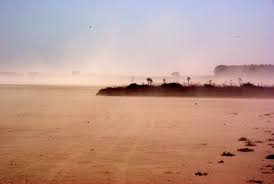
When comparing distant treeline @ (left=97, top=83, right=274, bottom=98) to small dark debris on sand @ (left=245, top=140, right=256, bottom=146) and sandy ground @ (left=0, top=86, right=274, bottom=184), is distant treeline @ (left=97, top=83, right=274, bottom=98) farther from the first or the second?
small dark debris on sand @ (left=245, top=140, right=256, bottom=146)

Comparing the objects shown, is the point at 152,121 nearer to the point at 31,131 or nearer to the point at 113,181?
the point at 31,131

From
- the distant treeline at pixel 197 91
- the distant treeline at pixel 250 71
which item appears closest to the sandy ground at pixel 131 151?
the distant treeline at pixel 197 91

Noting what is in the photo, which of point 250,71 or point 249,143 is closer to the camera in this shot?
point 249,143

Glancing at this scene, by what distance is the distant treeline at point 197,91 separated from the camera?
53.4m

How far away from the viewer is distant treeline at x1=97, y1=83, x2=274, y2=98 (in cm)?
5344

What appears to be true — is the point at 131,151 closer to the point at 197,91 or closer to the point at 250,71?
the point at 197,91

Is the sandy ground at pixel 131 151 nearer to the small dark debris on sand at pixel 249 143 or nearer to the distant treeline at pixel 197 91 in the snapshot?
the small dark debris on sand at pixel 249 143

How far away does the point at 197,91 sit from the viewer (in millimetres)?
55406

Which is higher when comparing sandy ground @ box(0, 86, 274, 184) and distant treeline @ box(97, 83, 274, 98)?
distant treeline @ box(97, 83, 274, 98)

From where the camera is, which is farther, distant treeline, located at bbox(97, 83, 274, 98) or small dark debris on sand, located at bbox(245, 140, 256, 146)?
distant treeline, located at bbox(97, 83, 274, 98)

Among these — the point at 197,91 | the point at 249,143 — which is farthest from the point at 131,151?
the point at 197,91

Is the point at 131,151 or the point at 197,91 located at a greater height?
the point at 197,91

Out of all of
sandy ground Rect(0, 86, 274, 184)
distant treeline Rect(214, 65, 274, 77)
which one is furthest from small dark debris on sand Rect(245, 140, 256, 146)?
distant treeline Rect(214, 65, 274, 77)

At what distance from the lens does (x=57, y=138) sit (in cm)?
1742
